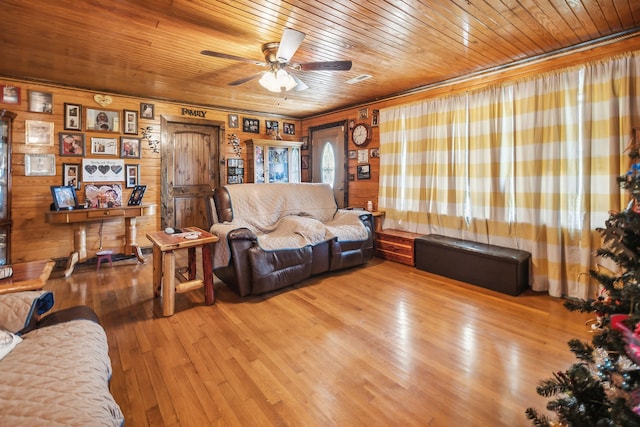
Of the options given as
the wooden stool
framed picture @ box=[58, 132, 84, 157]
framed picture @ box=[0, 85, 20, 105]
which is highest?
framed picture @ box=[0, 85, 20, 105]

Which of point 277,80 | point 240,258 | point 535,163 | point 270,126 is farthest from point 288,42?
point 270,126

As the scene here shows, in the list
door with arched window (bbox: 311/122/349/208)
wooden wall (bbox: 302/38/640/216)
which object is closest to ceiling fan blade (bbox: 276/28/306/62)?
wooden wall (bbox: 302/38/640/216)

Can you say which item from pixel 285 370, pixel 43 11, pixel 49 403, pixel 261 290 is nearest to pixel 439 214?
pixel 261 290

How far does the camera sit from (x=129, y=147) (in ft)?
14.6

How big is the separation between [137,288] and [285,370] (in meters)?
2.28

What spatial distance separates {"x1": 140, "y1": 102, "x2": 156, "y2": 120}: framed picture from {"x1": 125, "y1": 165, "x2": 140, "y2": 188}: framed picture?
77cm

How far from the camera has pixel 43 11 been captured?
7.39 ft

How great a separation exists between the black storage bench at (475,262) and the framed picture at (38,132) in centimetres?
492

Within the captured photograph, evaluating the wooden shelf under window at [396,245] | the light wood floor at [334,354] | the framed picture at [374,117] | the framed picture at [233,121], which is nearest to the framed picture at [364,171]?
the framed picture at [374,117]

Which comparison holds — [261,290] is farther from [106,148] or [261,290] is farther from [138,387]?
[106,148]

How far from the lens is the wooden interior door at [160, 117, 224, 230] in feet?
15.9

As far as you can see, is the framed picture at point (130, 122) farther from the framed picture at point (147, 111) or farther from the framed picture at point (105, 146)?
the framed picture at point (105, 146)

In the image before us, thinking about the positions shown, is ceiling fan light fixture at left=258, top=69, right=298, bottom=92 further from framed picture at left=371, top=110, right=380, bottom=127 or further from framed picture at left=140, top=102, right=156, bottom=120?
framed picture at left=140, top=102, right=156, bottom=120

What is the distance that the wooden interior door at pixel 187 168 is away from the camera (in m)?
4.84
